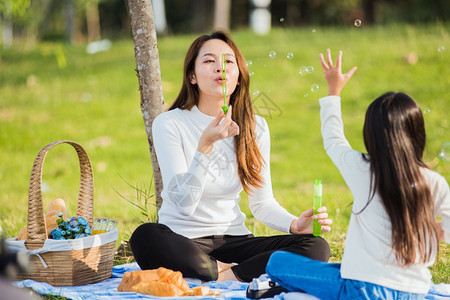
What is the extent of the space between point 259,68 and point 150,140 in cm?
618

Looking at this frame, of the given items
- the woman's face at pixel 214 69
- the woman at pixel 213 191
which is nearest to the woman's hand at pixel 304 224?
the woman at pixel 213 191

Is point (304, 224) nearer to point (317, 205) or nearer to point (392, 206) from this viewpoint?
point (317, 205)

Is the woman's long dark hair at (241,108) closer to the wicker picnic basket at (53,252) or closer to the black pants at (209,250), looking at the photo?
the black pants at (209,250)

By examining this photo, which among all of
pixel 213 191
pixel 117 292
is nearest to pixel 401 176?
pixel 213 191

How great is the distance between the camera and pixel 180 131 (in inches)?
126

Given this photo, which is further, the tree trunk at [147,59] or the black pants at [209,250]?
the tree trunk at [147,59]

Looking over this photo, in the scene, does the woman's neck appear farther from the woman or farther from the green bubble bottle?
the green bubble bottle

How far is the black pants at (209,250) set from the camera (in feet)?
9.86

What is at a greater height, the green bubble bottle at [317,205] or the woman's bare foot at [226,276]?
the green bubble bottle at [317,205]

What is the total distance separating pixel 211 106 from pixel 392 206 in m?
1.25

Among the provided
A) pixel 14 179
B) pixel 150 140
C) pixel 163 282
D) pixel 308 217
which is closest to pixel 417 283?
pixel 308 217

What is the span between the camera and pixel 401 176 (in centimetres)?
232

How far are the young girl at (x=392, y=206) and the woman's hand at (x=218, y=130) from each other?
51 centimetres

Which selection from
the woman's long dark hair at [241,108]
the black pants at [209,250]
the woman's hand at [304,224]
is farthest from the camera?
the woman's long dark hair at [241,108]
